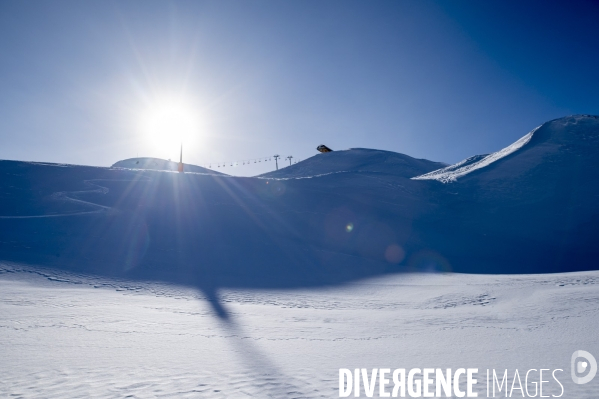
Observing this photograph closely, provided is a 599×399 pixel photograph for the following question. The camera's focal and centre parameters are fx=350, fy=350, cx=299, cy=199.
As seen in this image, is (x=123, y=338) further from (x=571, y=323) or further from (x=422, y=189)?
(x=422, y=189)

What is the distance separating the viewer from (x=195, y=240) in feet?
55.0

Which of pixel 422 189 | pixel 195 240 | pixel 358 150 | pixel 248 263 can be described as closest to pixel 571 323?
pixel 248 263

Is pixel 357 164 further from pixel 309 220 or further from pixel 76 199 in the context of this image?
pixel 76 199

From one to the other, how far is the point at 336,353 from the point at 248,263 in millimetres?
10182

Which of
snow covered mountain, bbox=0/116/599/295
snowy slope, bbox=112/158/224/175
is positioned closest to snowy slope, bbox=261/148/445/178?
snow covered mountain, bbox=0/116/599/295

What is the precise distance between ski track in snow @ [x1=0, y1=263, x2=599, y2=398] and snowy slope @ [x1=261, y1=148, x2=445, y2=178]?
4057 centimetres

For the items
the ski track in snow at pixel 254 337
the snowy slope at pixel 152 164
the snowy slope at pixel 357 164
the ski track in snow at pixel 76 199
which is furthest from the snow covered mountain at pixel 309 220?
the snowy slope at pixel 152 164

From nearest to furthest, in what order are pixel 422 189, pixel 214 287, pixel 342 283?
pixel 214 287 < pixel 342 283 < pixel 422 189

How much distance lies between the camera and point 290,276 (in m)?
13.6

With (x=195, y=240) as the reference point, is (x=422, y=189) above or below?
above

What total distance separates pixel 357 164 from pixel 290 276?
40.7m

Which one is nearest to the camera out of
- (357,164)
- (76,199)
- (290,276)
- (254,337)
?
(254,337)

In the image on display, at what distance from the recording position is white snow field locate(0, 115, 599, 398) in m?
4.47

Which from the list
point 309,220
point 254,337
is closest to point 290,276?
point 254,337
